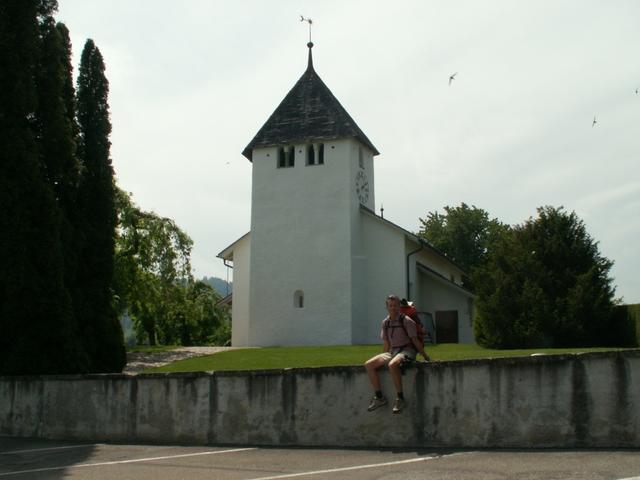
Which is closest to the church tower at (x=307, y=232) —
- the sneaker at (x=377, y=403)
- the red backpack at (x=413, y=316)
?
the red backpack at (x=413, y=316)

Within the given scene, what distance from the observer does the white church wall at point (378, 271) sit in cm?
3600

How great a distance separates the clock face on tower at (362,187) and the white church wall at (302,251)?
136 cm

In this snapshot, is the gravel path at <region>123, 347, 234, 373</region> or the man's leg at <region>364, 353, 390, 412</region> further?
the gravel path at <region>123, 347, 234, 373</region>

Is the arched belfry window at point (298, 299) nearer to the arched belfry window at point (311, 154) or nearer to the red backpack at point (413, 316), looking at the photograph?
the arched belfry window at point (311, 154)

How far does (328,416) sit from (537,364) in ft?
9.81

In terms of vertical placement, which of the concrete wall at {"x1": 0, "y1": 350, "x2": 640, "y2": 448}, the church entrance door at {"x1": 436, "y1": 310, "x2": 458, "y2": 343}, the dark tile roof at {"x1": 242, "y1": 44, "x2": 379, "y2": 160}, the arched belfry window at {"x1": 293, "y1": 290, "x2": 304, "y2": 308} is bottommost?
the concrete wall at {"x1": 0, "y1": 350, "x2": 640, "y2": 448}

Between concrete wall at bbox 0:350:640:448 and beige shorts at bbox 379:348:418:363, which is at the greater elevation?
beige shorts at bbox 379:348:418:363

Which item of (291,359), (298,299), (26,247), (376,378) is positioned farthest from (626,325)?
(26,247)

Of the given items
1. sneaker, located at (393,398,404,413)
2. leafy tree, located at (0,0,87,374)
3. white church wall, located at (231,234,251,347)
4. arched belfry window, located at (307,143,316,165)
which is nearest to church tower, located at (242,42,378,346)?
arched belfry window, located at (307,143,316,165)

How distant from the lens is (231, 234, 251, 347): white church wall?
37.1 meters

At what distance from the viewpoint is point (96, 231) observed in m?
17.2

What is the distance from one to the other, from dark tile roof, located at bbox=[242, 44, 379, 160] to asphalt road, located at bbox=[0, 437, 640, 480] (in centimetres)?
2647

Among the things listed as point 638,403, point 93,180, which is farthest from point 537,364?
point 93,180

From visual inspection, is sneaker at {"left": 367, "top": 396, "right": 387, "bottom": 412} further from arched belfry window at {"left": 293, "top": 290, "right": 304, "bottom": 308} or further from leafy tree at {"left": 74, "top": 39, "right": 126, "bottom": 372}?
arched belfry window at {"left": 293, "top": 290, "right": 304, "bottom": 308}
